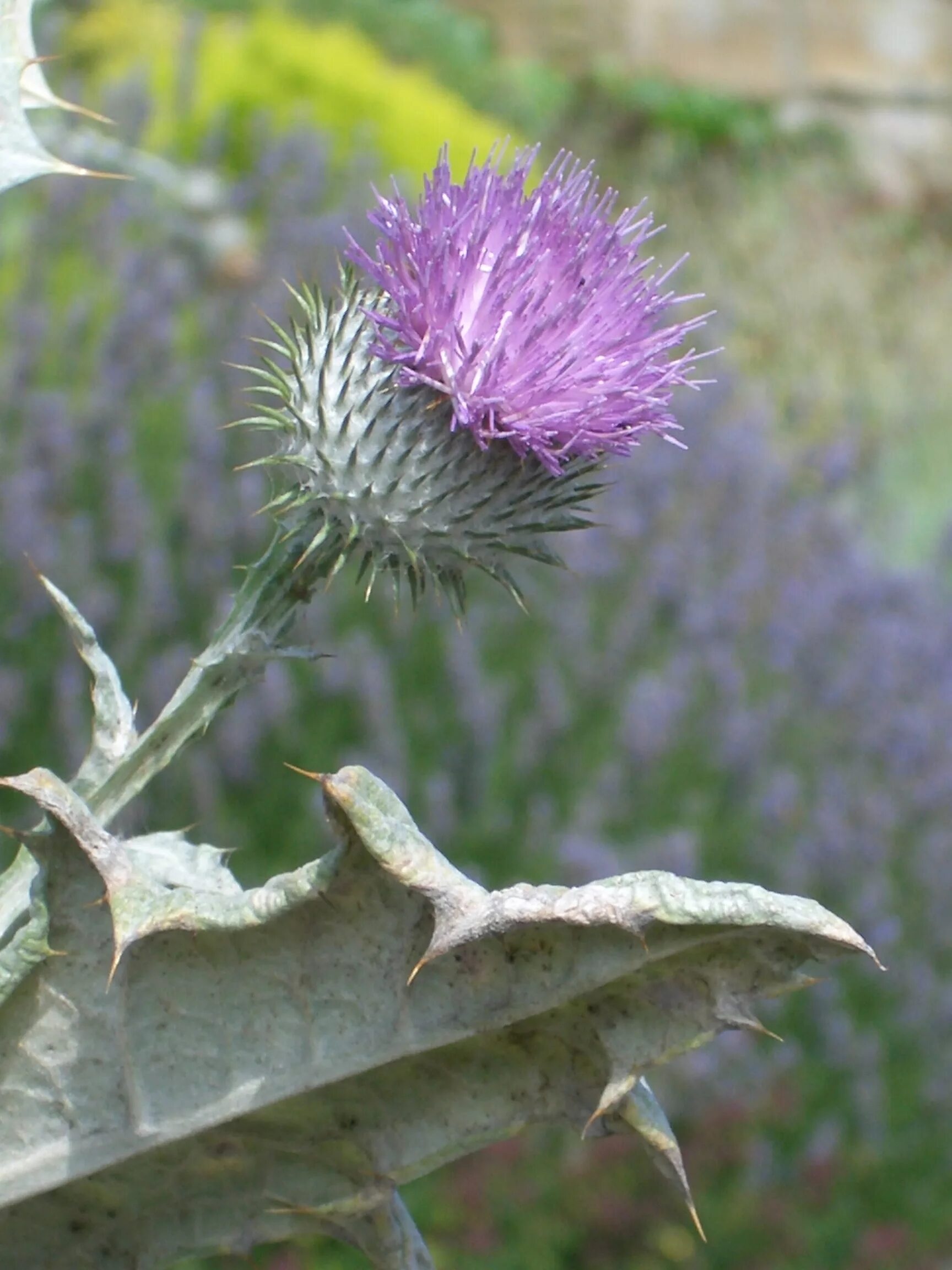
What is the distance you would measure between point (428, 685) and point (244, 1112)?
3.72 metres

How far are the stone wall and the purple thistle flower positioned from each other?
53.8ft

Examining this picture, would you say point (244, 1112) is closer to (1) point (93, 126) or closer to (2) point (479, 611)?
(2) point (479, 611)

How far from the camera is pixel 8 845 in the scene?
3.53m

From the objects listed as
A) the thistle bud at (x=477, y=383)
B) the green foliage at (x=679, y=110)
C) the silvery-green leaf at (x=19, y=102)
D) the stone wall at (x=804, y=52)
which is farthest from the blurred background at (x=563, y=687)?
the stone wall at (x=804, y=52)

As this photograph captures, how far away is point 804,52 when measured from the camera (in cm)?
1680

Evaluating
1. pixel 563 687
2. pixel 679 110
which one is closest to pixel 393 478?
pixel 563 687

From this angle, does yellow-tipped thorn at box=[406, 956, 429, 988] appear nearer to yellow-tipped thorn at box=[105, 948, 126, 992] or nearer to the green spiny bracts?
yellow-tipped thorn at box=[105, 948, 126, 992]

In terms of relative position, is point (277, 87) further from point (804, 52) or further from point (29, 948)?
point (804, 52)

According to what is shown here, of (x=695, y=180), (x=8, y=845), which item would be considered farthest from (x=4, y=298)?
(x=695, y=180)

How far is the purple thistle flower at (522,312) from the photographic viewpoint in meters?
1.20

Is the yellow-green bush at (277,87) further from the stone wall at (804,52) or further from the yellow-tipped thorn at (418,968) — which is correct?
the yellow-tipped thorn at (418,968)

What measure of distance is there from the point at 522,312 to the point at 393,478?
0.18 m

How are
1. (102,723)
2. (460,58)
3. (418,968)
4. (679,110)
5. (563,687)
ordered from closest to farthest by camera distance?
(418,968) < (102,723) < (563,687) < (460,58) < (679,110)

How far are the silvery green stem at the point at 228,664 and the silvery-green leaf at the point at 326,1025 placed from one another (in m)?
0.05
